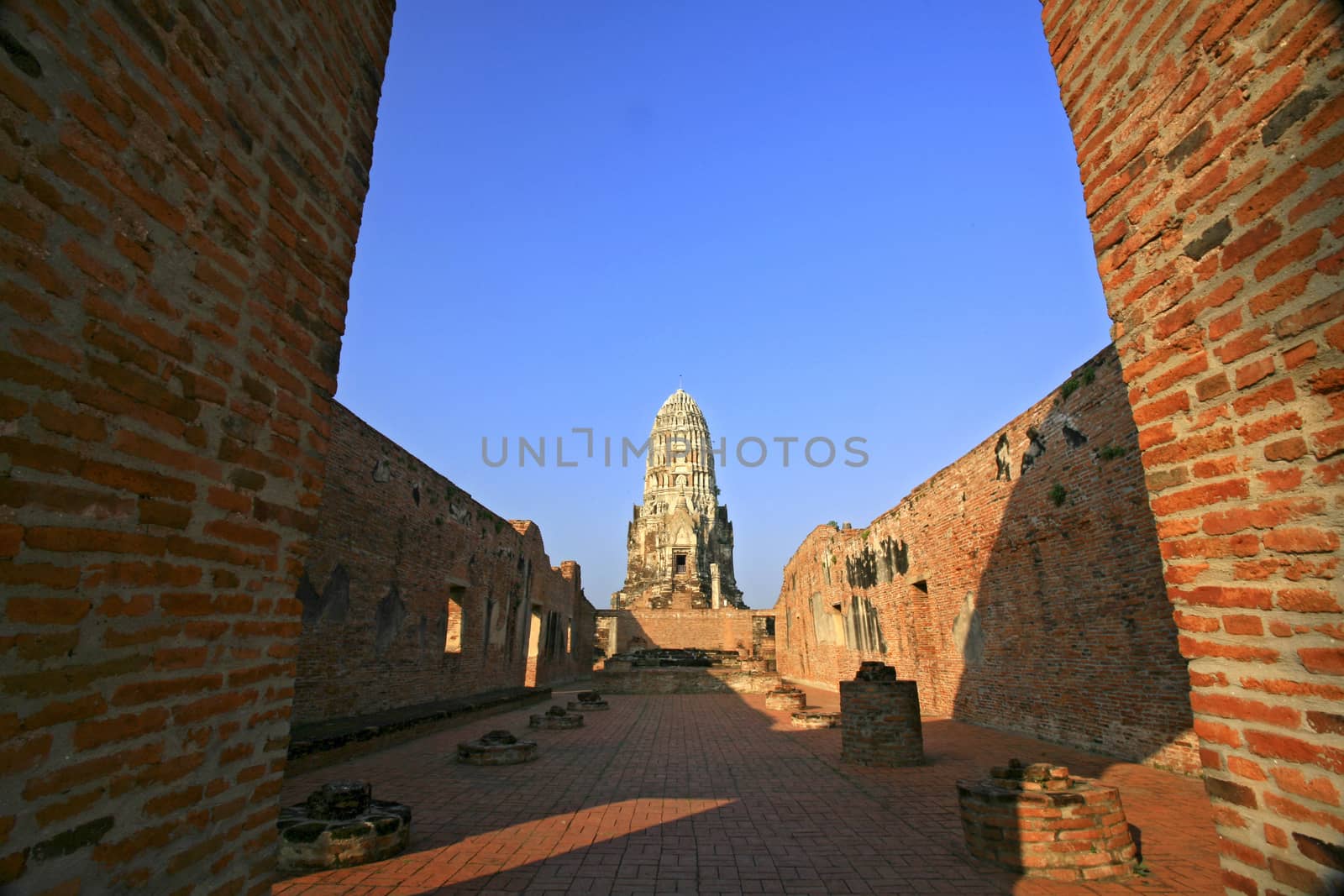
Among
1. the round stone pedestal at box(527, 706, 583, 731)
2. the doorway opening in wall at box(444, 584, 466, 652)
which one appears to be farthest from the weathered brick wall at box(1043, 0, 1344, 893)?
the doorway opening in wall at box(444, 584, 466, 652)

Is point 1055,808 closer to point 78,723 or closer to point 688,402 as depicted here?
point 78,723

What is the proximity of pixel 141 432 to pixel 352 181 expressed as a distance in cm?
173

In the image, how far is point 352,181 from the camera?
308cm

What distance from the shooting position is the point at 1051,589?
874cm

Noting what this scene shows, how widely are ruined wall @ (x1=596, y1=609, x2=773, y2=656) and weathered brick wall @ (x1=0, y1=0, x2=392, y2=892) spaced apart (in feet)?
103

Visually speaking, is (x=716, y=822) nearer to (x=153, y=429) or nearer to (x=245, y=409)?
(x=245, y=409)

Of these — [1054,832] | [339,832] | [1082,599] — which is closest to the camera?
[1054,832]

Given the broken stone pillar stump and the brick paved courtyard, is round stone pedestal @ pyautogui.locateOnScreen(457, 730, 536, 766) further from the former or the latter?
the broken stone pillar stump

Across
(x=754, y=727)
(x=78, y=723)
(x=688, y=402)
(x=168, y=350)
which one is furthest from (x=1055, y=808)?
(x=688, y=402)

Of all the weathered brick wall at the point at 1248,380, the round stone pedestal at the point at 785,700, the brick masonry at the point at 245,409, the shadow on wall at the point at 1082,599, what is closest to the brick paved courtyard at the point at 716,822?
the shadow on wall at the point at 1082,599

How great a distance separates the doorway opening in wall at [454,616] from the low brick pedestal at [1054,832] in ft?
39.1

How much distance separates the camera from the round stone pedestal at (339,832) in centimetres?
434

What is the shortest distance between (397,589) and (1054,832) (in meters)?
A: 10.5

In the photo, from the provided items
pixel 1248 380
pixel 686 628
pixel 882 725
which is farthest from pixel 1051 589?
pixel 686 628
